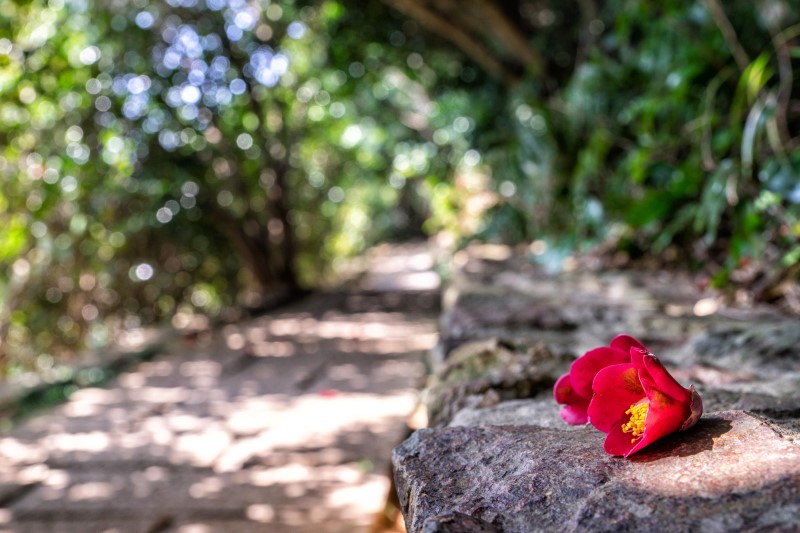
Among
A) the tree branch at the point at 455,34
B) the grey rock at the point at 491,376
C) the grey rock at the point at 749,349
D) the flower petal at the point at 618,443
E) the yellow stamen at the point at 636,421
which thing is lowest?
the grey rock at the point at 749,349

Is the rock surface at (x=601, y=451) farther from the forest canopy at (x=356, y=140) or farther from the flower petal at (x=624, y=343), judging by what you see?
the forest canopy at (x=356, y=140)

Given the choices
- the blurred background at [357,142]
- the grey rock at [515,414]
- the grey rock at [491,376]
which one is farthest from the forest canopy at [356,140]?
the grey rock at [515,414]

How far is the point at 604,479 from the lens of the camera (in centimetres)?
Result: 62

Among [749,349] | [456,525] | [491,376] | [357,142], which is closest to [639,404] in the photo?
[456,525]

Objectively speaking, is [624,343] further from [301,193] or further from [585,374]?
[301,193]

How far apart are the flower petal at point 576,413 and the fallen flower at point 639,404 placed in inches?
2.8

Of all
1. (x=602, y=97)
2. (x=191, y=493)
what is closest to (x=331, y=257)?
(x=602, y=97)

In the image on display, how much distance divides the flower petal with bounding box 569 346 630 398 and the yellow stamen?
2.5 inches

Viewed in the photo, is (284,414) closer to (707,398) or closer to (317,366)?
(317,366)

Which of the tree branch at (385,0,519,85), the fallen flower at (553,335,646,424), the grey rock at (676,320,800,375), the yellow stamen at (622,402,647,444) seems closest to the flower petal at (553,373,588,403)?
the fallen flower at (553,335,646,424)

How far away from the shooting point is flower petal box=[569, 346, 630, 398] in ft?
2.42

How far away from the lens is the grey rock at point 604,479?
518mm

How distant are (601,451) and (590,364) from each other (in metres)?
0.10

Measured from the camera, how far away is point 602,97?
372 centimetres
